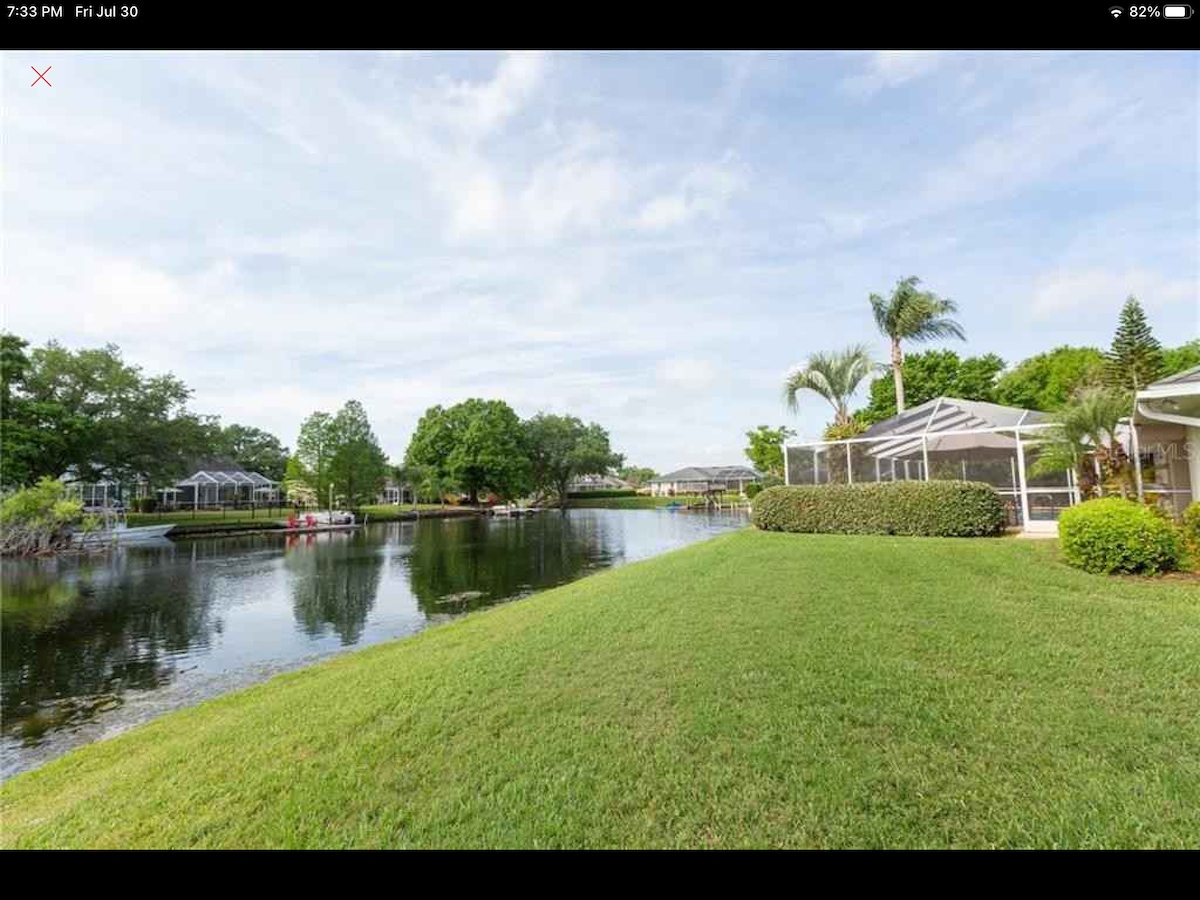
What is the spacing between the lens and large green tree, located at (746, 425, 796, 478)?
37.0m

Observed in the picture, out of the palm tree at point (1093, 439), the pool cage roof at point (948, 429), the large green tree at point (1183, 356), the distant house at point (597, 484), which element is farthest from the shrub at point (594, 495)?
the palm tree at point (1093, 439)

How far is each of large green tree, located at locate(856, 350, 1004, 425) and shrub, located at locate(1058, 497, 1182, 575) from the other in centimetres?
2049

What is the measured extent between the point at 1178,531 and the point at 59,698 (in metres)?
12.5

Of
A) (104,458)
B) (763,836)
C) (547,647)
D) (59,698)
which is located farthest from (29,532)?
(763,836)

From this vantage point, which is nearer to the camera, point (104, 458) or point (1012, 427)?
point (1012, 427)

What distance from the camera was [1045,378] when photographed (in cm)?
2914

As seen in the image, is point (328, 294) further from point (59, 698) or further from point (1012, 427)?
point (1012, 427)

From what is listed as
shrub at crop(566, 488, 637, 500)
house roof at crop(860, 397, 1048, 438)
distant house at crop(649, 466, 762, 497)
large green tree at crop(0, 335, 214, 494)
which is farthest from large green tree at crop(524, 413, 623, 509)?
house roof at crop(860, 397, 1048, 438)

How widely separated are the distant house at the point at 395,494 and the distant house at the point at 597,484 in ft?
60.0

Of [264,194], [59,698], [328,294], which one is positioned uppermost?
[328,294]

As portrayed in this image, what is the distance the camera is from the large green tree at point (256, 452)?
57.5m

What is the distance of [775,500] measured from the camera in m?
Answer: 12.1

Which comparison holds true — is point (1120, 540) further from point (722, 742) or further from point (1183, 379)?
point (722, 742)

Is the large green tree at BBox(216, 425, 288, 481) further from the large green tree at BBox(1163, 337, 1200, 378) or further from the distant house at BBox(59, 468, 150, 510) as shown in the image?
the large green tree at BBox(1163, 337, 1200, 378)
